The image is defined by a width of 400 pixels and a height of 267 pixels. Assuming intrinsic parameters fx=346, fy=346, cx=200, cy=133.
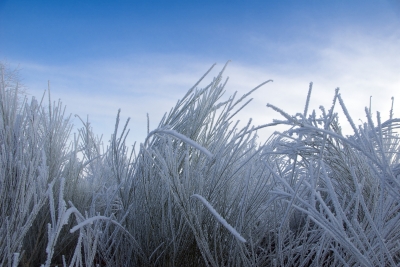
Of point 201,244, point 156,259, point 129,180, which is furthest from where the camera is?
point 129,180

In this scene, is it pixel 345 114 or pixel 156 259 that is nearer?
pixel 345 114

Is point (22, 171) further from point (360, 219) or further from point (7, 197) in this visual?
point (360, 219)

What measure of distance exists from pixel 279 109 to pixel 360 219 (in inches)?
→ 25.0

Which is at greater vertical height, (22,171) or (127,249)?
(22,171)

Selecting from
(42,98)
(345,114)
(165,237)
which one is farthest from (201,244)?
(42,98)

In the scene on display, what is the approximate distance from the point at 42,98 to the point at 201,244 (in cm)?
106

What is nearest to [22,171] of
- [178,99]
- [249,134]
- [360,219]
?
[178,99]

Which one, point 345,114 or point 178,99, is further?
point 178,99

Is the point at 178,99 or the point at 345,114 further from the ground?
the point at 178,99

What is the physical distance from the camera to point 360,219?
129 centimetres

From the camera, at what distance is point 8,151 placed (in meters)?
1.29

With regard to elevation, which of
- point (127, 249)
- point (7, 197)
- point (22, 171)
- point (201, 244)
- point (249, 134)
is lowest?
point (127, 249)

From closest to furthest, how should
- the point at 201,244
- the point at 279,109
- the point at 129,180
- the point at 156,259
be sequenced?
the point at 279,109
the point at 201,244
the point at 156,259
the point at 129,180

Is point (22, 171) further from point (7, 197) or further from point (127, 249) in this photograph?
point (127, 249)
